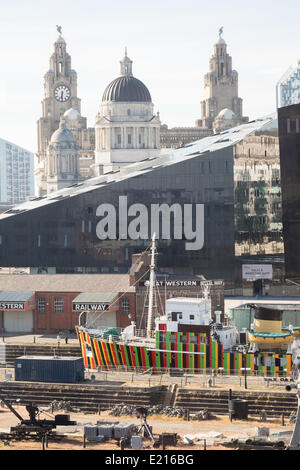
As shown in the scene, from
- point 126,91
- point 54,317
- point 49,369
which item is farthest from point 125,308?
point 126,91

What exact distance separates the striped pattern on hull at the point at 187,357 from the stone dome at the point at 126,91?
123852mm

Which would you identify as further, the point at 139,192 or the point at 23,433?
the point at 139,192

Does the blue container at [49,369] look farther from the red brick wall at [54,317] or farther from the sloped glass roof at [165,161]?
the sloped glass roof at [165,161]

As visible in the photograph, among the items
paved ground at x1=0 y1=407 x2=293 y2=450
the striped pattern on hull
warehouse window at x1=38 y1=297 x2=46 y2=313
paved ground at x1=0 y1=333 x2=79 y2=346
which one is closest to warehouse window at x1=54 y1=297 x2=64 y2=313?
warehouse window at x1=38 y1=297 x2=46 y2=313

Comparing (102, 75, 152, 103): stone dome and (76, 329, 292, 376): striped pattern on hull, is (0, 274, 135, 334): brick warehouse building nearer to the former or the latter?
(76, 329, 292, 376): striped pattern on hull

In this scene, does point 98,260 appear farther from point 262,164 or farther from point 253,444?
point 253,444

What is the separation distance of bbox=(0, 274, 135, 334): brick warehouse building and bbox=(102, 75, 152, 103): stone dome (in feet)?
349

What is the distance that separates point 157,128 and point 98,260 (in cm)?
9741

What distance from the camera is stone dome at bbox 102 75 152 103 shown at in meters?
194

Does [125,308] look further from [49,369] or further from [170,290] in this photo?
[49,369]

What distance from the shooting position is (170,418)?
6219 cm

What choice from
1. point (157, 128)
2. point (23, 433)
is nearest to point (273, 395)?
point (23, 433)

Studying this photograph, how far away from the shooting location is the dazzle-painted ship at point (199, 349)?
69.3m

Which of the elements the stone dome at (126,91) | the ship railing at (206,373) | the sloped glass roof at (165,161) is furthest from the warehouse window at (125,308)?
the stone dome at (126,91)
